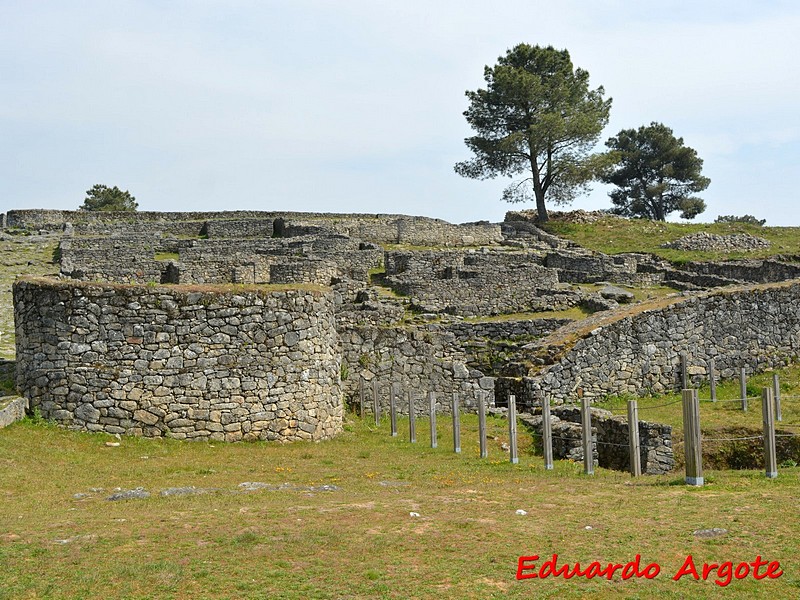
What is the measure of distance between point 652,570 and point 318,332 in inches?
416

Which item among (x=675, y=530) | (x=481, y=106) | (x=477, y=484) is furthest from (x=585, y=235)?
(x=675, y=530)

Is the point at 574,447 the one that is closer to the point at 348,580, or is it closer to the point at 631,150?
the point at 348,580

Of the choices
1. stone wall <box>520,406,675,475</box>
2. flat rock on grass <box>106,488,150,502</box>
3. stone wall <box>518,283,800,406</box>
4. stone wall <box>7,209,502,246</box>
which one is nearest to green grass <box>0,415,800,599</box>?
flat rock on grass <box>106,488,150,502</box>

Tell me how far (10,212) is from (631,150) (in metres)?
48.7

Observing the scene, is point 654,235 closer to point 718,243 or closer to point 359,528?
point 718,243

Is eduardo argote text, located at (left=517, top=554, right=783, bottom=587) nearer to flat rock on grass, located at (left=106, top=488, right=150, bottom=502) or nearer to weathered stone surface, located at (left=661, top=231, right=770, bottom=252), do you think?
flat rock on grass, located at (left=106, top=488, right=150, bottom=502)

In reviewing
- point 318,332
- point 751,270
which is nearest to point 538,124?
point 751,270

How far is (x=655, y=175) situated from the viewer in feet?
249

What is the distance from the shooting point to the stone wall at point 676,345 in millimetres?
22266

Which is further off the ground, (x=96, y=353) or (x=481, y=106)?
(x=481, y=106)

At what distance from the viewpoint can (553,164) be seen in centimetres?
5791

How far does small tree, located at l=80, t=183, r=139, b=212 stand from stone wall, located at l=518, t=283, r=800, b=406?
65825mm

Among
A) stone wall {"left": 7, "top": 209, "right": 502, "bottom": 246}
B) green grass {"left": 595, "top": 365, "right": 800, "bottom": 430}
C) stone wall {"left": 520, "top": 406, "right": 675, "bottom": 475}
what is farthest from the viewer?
stone wall {"left": 7, "top": 209, "right": 502, "bottom": 246}

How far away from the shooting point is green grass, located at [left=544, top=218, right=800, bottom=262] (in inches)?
1788
